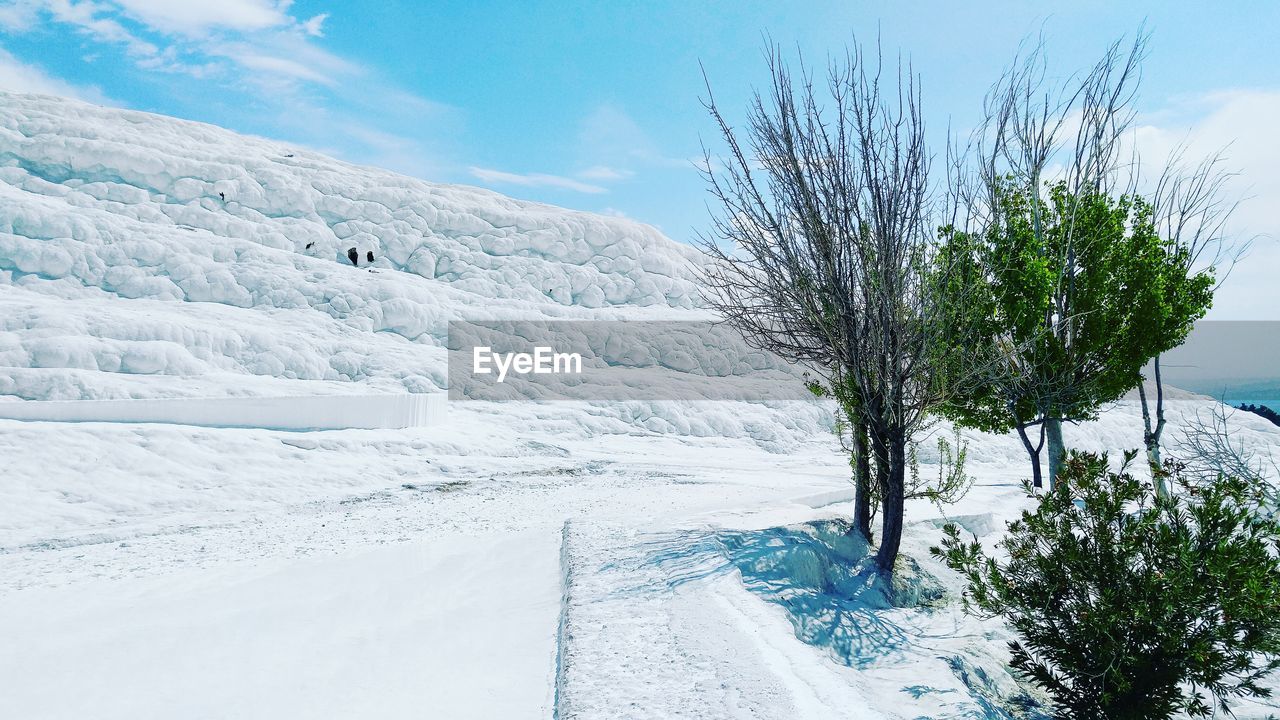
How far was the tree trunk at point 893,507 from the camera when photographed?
7.35 meters

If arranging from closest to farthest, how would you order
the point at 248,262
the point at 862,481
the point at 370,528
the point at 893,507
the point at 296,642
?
the point at 296,642 → the point at 893,507 → the point at 862,481 → the point at 370,528 → the point at 248,262

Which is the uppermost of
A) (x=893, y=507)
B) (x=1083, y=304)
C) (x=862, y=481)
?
(x=1083, y=304)

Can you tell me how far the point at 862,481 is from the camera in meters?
8.03

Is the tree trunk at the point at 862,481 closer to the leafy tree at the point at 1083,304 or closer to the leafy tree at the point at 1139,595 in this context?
the leafy tree at the point at 1139,595

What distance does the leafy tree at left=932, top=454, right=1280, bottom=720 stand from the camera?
13.3 ft

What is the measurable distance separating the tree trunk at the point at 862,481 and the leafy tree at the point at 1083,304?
410cm

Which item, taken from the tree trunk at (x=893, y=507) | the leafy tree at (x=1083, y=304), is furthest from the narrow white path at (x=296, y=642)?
the leafy tree at (x=1083, y=304)

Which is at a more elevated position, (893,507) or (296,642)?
(893,507)

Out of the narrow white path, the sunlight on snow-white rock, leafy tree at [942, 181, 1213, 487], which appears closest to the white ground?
the narrow white path

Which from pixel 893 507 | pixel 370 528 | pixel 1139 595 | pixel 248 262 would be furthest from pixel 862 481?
pixel 248 262

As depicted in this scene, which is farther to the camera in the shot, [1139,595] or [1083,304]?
[1083,304]

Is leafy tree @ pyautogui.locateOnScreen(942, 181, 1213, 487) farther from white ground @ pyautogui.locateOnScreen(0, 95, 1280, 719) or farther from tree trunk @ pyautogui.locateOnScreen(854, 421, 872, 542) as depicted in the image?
tree trunk @ pyautogui.locateOnScreen(854, 421, 872, 542)

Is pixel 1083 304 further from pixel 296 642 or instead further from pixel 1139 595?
pixel 296 642

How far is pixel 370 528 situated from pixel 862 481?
6.15m
